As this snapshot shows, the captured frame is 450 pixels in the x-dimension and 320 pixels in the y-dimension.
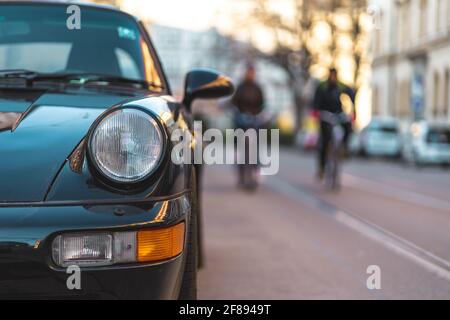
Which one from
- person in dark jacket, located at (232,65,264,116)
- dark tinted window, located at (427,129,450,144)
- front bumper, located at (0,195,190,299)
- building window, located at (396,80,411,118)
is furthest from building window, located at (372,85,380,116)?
front bumper, located at (0,195,190,299)

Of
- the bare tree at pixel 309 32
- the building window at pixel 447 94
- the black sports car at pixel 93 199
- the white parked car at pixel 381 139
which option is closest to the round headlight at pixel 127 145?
the black sports car at pixel 93 199

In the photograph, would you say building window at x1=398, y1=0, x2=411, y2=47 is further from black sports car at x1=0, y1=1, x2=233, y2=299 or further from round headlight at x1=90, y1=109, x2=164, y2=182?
round headlight at x1=90, y1=109, x2=164, y2=182

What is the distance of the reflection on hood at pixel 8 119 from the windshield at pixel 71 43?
0.91 metres

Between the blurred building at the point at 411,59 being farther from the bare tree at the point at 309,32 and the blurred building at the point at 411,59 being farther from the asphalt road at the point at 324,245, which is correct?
the asphalt road at the point at 324,245

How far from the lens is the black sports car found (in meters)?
2.36

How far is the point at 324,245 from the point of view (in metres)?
5.81

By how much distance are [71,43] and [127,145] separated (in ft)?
4.94

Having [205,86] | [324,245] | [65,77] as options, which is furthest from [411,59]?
[65,77]

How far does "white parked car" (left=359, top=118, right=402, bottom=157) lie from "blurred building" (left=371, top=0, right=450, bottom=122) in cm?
129

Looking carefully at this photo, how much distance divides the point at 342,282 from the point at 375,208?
3.93 m

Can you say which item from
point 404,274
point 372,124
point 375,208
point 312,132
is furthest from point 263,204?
point 312,132

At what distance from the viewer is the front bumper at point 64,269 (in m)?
2.32

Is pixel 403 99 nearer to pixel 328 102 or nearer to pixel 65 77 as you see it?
pixel 328 102
